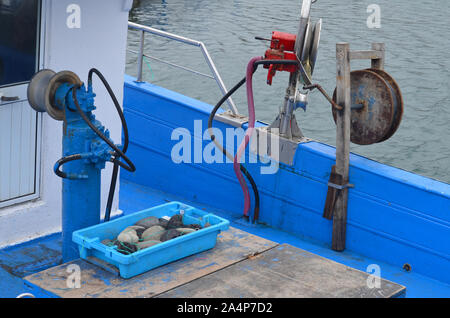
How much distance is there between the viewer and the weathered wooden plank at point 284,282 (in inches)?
101

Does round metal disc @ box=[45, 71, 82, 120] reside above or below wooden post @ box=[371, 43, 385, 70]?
below

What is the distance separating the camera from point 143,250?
2.72 meters

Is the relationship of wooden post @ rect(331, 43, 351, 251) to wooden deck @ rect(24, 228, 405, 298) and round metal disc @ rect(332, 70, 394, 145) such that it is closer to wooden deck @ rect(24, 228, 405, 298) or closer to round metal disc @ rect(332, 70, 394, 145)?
round metal disc @ rect(332, 70, 394, 145)

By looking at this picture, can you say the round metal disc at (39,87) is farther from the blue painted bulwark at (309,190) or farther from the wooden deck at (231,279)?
the blue painted bulwark at (309,190)

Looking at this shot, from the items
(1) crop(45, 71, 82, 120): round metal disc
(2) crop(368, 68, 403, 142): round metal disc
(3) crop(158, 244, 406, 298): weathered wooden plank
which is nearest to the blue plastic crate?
(3) crop(158, 244, 406, 298): weathered wooden plank

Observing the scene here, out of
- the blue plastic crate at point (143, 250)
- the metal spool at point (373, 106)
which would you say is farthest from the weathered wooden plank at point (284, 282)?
the metal spool at point (373, 106)

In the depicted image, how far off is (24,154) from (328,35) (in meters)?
12.4

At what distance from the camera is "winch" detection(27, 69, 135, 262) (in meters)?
3.28

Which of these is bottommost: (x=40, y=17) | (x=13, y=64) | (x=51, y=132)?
(x=51, y=132)

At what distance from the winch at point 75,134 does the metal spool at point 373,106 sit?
1.96m

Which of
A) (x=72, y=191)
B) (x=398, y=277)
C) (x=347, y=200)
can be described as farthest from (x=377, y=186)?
(x=72, y=191)

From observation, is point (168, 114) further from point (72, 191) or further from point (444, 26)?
point (444, 26)

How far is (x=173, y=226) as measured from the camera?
319 cm

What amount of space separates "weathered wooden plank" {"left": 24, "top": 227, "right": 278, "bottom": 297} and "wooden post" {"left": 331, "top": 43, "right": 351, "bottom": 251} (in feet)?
5.26
